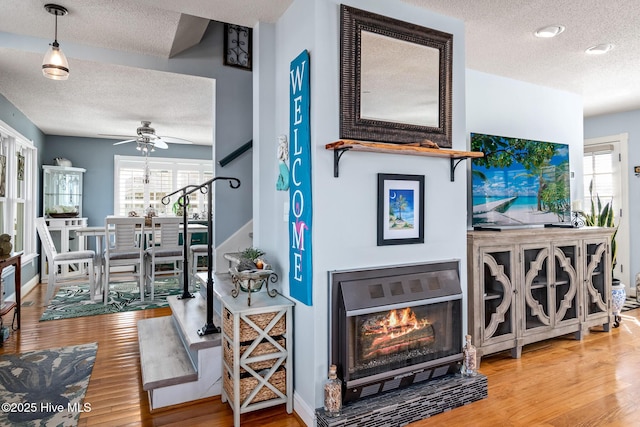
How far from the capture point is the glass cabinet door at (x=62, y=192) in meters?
6.68

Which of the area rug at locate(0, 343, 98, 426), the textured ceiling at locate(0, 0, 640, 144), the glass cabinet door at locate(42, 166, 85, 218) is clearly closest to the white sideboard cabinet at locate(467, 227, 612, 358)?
the textured ceiling at locate(0, 0, 640, 144)

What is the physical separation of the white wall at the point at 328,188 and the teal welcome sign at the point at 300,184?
0.05m

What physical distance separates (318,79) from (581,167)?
384cm

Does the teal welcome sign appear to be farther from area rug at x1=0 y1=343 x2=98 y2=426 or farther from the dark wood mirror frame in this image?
area rug at x1=0 y1=343 x2=98 y2=426

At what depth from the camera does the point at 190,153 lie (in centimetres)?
834

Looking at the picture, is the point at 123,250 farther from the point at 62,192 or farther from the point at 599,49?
the point at 599,49

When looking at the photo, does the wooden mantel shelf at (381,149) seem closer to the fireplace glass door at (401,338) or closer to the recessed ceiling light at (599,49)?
the fireplace glass door at (401,338)

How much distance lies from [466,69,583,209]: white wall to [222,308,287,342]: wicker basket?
250 centimetres

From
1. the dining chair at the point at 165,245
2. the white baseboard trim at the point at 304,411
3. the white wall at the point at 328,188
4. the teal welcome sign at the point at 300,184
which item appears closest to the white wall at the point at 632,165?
the white wall at the point at 328,188

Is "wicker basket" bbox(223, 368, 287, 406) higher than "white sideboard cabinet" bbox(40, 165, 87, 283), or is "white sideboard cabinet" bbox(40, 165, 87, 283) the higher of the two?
"white sideboard cabinet" bbox(40, 165, 87, 283)

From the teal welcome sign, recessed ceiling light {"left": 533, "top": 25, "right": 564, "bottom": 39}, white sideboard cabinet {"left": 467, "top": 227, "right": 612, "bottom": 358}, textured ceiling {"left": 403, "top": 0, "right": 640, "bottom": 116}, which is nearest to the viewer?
the teal welcome sign

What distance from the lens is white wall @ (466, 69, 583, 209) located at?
3734 millimetres

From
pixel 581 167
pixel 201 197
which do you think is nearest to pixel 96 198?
pixel 201 197

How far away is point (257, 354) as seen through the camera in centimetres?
231
